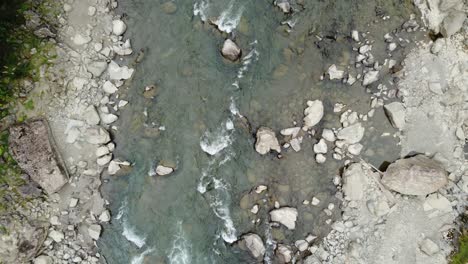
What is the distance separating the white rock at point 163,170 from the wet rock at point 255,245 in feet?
9.58

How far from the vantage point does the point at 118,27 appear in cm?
1498

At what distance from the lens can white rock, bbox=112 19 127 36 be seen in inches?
590

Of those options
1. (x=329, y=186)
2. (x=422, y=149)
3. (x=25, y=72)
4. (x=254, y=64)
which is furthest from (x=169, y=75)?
(x=422, y=149)

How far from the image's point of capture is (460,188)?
43.6ft

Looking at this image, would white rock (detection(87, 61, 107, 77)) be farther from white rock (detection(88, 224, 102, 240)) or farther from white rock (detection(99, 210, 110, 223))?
white rock (detection(88, 224, 102, 240))

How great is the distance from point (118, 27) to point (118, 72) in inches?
54.3

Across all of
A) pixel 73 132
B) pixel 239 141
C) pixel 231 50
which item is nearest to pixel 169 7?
pixel 231 50

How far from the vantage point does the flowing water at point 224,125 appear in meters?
14.1

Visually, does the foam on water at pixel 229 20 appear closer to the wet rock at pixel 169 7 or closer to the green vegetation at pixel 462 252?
the wet rock at pixel 169 7

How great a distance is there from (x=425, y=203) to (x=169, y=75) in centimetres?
810

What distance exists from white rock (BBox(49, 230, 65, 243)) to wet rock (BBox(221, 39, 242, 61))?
709 cm

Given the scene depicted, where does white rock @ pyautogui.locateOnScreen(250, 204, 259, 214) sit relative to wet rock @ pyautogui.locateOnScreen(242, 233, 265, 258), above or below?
above

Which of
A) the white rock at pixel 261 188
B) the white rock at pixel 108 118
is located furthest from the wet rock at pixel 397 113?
the white rock at pixel 108 118

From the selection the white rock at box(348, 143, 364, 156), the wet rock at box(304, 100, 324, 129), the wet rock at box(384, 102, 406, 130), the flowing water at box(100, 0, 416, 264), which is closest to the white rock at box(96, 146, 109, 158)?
the flowing water at box(100, 0, 416, 264)
